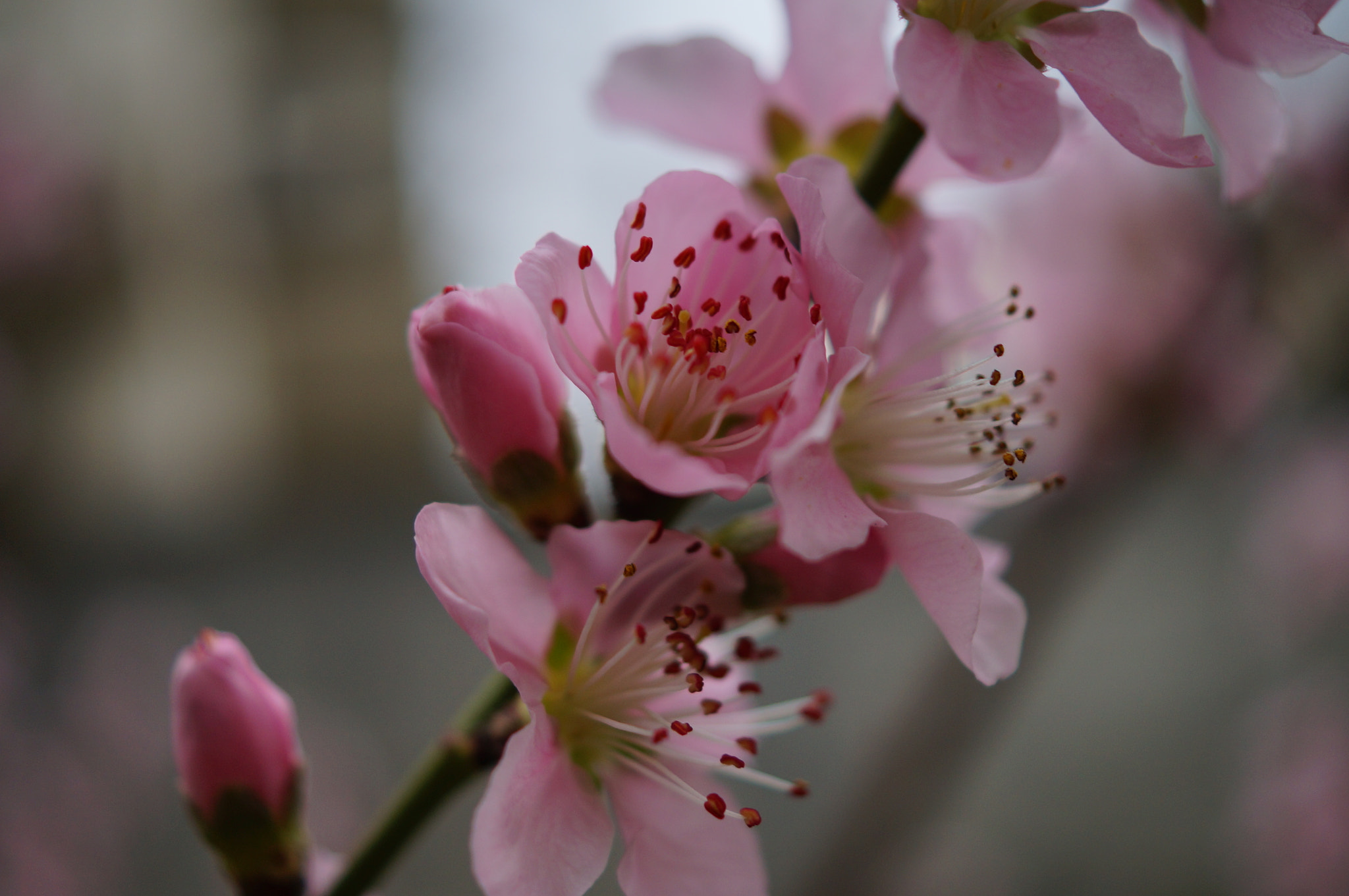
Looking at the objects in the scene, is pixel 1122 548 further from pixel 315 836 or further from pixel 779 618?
pixel 779 618

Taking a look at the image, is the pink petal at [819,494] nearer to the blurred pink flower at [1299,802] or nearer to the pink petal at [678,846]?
the pink petal at [678,846]

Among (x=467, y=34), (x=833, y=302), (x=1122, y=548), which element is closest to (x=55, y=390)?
(x=467, y=34)

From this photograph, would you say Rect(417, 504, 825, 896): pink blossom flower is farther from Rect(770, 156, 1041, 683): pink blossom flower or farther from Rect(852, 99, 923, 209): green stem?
Rect(852, 99, 923, 209): green stem

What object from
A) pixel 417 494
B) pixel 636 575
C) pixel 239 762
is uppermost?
pixel 636 575

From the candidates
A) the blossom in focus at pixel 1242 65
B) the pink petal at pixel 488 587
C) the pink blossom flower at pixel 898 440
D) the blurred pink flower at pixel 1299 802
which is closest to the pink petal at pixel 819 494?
the pink blossom flower at pixel 898 440

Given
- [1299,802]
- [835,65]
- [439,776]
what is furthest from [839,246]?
[1299,802]

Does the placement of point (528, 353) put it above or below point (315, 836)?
above

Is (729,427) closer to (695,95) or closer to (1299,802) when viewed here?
(695,95)

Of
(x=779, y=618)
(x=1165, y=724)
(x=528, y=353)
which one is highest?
(x=528, y=353)
